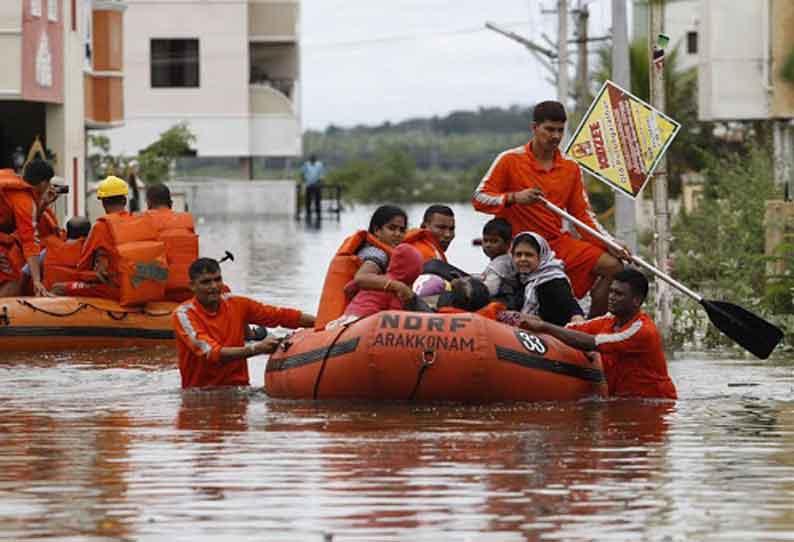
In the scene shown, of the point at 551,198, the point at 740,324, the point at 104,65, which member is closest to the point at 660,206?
the point at 551,198

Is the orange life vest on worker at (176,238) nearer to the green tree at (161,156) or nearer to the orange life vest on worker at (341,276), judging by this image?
the orange life vest on worker at (341,276)

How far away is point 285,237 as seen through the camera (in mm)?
46656

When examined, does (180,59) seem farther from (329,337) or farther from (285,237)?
(329,337)

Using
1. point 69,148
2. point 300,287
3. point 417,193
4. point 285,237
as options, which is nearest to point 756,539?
point 300,287

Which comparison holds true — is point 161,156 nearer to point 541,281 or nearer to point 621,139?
point 621,139

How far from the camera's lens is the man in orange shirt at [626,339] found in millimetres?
13250

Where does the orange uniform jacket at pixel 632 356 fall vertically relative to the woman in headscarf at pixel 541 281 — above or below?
below

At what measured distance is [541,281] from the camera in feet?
46.3

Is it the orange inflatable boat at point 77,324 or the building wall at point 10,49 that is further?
the building wall at point 10,49

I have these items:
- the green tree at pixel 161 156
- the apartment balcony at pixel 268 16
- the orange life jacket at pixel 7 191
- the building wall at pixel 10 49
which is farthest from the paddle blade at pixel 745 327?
the apartment balcony at pixel 268 16

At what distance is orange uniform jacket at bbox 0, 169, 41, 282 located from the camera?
19.2 metres

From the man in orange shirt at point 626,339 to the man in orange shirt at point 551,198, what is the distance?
52.0 inches

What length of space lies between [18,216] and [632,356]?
7.65m

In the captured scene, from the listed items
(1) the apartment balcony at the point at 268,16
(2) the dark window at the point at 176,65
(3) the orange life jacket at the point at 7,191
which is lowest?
(3) the orange life jacket at the point at 7,191
